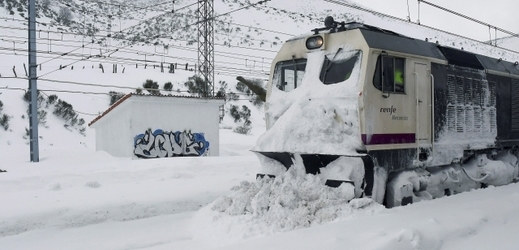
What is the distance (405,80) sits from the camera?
24.6 ft

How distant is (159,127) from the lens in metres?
18.9

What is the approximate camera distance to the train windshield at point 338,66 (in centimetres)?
705

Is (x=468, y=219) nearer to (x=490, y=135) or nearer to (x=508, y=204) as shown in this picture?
(x=508, y=204)

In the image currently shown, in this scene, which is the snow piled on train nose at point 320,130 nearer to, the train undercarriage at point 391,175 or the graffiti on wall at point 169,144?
the train undercarriage at point 391,175

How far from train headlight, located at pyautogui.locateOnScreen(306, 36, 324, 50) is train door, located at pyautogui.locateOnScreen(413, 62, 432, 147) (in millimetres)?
1801

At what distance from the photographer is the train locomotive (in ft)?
22.2

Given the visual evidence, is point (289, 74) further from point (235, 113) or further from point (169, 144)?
point (235, 113)

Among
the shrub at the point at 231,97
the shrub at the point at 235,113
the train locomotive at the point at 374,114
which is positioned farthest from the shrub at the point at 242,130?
the train locomotive at the point at 374,114

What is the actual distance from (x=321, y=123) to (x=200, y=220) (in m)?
2.67

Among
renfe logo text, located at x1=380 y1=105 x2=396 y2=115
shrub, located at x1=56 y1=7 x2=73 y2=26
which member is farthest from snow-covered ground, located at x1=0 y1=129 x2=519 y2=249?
shrub, located at x1=56 y1=7 x2=73 y2=26

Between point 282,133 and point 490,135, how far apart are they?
231 inches

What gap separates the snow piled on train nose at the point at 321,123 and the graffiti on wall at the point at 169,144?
12.0 meters

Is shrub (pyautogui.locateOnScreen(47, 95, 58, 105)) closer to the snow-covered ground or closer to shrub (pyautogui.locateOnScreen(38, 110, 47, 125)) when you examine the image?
shrub (pyautogui.locateOnScreen(38, 110, 47, 125))

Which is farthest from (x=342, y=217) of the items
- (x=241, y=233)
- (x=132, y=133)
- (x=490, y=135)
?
(x=132, y=133)
